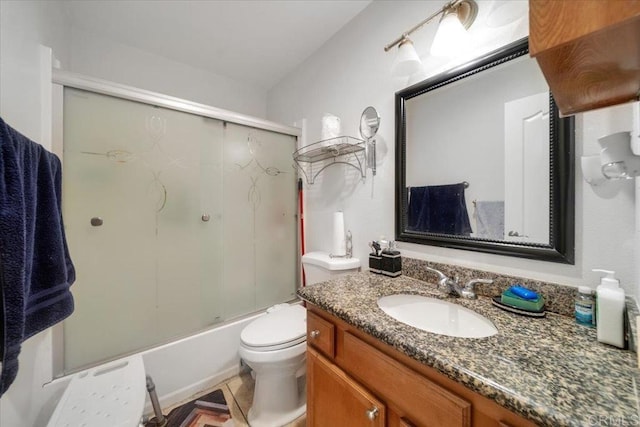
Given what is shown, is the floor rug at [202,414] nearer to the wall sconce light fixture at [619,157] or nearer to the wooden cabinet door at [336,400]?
the wooden cabinet door at [336,400]

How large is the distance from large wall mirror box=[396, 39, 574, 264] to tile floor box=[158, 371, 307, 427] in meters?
1.31

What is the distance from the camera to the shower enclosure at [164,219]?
4.06 feet

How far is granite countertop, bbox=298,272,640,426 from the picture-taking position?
1.33ft

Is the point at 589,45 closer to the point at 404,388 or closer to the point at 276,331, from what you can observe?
the point at 404,388

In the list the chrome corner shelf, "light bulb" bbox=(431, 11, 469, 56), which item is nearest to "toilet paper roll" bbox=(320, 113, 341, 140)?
the chrome corner shelf

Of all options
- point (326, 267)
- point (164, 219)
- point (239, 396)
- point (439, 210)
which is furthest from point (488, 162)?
point (239, 396)

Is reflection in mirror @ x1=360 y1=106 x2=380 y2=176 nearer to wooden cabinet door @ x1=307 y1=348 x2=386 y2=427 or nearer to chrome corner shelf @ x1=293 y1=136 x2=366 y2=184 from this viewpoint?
chrome corner shelf @ x1=293 y1=136 x2=366 y2=184

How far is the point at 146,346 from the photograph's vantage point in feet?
4.62

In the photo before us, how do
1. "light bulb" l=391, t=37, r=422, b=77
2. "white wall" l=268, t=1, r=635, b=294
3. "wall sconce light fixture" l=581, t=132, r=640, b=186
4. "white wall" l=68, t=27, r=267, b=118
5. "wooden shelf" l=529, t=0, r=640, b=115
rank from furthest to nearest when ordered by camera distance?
"white wall" l=68, t=27, r=267, b=118
"light bulb" l=391, t=37, r=422, b=77
"white wall" l=268, t=1, r=635, b=294
"wall sconce light fixture" l=581, t=132, r=640, b=186
"wooden shelf" l=529, t=0, r=640, b=115

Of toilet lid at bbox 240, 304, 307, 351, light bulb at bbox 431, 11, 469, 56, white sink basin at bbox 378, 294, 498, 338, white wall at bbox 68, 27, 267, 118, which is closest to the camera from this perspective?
white sink basin at bbox 378, 294, 498, 338

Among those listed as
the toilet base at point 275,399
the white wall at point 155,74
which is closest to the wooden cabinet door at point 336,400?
the toilet base at point 275,399

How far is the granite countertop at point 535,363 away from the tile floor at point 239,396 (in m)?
1.01

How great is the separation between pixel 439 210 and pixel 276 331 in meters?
1.06

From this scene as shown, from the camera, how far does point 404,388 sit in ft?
2.07
